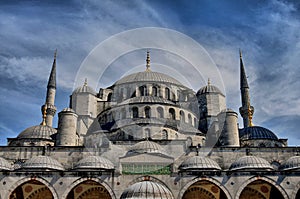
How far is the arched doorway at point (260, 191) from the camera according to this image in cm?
2102

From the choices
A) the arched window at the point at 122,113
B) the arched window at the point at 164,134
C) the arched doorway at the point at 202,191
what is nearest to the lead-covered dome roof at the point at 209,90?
the arched window at the point at 164,134

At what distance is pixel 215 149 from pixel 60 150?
1153cm

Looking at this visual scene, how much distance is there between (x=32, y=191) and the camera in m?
21.7

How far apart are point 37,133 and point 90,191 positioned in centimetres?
908

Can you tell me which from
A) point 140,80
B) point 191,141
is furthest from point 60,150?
point 140,80

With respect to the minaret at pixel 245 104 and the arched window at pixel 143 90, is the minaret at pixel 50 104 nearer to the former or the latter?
the arched window at pixel 143 90

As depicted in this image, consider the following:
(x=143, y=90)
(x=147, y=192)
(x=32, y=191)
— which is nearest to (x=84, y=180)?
(x=32, y=191)

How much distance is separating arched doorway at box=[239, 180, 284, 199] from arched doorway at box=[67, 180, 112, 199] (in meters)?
9.01

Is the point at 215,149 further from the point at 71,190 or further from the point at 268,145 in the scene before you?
the point at 71,190

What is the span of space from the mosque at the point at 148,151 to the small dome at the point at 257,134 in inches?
3.3

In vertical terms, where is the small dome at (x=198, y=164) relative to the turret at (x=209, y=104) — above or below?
below

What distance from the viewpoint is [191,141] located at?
2739 centimetres

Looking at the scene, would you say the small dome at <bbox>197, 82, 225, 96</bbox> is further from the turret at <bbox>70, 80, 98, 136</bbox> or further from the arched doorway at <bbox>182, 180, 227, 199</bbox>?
the arched doorway at <bbox>182, 180, 227, 199</bbox>

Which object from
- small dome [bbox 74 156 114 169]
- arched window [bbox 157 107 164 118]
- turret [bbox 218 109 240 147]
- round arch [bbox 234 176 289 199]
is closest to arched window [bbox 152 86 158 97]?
arched window [bbox 157 107 164 118]
